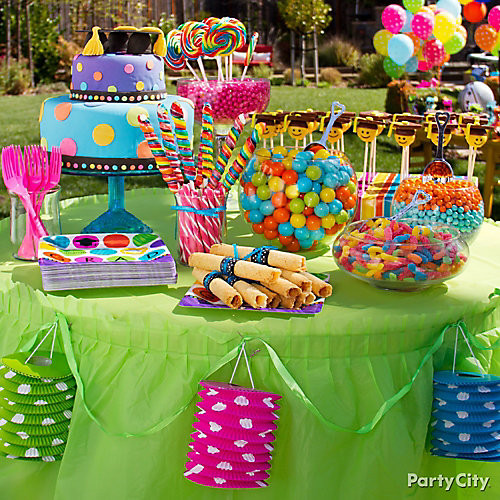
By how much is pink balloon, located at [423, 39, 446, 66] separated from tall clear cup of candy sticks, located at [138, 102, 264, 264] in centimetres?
588

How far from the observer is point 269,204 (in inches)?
69.0

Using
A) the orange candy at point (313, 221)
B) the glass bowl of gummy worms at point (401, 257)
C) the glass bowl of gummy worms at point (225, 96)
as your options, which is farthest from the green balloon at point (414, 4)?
the glass bowl of gummy worms at point (401, 257)

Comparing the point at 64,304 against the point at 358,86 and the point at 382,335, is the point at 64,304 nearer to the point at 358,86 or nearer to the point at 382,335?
the point at 382,335

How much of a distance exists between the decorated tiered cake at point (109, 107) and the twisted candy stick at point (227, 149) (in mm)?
326

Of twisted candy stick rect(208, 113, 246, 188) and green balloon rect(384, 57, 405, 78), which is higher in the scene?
green balloon rect(384, 57, 405, 78)

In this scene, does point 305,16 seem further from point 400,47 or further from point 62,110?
point 62,110

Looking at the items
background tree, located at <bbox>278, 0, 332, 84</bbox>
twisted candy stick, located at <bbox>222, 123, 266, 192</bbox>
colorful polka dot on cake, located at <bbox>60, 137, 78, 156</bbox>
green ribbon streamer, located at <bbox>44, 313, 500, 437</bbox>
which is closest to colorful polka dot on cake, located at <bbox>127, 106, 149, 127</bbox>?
→ colorful polka dot on cake, located at <bbox>60, 137, 78, 156</bbox>

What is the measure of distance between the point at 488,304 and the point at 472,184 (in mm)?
434

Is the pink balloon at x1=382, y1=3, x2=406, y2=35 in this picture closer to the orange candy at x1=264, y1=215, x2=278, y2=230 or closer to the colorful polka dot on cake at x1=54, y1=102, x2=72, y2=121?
the colorful polka dot on cake at x1=54, y1=102, x2=72, y2=121

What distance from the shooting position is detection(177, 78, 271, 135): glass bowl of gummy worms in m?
2.28

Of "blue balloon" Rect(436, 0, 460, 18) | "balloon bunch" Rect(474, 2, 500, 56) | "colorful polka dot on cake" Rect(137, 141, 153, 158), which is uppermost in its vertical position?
"blue balloon" Rect(436, 0, 460, 18)

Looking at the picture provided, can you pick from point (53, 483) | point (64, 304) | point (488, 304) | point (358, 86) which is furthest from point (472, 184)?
point (358, 86)

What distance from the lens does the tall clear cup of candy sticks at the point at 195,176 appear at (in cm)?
168

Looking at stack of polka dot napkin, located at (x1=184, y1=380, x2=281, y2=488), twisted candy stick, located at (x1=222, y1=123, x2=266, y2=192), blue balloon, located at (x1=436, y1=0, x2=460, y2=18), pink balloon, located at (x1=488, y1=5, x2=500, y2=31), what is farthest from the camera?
blue balloon, located at (x1=436, y1=0, x2=460, y2=18)
